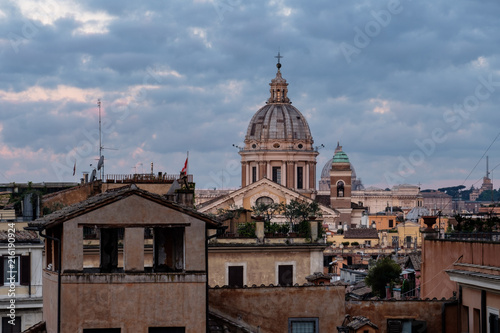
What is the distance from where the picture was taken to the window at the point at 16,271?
116 feet

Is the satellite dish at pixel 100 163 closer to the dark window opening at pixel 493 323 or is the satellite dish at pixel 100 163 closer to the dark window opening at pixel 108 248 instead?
the dark window opening at pixel 108 248

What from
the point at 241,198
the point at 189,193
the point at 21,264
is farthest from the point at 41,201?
the point at 241,198

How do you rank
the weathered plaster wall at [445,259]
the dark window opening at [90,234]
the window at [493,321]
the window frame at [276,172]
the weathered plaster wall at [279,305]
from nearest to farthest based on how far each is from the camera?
the window at [493,321], the weathered plaster wall at [445,259], the weathered plaster wall at [279,305], the dark window opening at [90,234], the window frame at [276,172]

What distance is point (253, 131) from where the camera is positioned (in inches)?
6550

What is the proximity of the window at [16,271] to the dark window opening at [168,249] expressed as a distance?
31.9ft

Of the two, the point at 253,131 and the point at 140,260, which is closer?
the point at 140,260

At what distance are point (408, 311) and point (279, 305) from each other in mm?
3108

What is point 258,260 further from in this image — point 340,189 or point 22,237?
point 340,189

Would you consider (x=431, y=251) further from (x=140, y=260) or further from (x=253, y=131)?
(x=253, y=131)

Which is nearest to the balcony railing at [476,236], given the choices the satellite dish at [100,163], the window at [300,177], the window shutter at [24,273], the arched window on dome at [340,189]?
the window shutter at [24,273]

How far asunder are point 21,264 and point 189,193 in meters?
7.11

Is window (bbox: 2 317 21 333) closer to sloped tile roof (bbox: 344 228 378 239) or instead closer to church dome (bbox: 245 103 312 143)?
sloped tile roof (bbox: 344 228 378 239)

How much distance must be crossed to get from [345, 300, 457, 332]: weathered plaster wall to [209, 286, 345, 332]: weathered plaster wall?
59 cm

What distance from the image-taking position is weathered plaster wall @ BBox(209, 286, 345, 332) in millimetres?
28188
